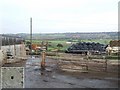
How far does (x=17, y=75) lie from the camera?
2.44 meters

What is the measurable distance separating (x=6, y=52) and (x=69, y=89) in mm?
10277

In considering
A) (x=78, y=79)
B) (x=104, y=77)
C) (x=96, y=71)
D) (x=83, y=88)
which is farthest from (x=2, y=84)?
(x=96, y=71)

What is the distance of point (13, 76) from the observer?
8.00 ft

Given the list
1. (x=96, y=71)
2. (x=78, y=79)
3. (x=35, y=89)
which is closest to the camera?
(x=35, y=89)

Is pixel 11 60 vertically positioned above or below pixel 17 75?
below

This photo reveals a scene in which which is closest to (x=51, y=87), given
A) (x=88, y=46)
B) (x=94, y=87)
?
(x=94, y=87)

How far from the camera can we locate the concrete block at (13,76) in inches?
95.3

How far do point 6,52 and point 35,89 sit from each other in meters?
9.84

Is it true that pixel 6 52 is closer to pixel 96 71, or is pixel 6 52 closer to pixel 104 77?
pixel 96 71

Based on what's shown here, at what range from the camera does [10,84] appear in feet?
8.04

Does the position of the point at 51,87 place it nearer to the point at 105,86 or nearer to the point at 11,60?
the point at 105,86

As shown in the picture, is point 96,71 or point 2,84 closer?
point 2,84

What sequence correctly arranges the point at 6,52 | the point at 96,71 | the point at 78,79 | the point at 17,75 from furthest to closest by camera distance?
1. the point at 6,52
2. the point at 96,71
3. the point at 78,79
4. the point at 17,75

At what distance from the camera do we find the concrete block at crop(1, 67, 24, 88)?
242 centimetres
